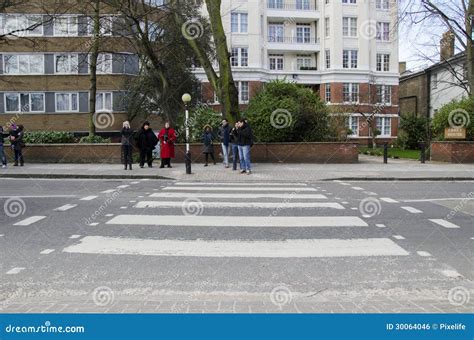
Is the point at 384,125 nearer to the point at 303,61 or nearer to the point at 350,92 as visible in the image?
the point at 350,92

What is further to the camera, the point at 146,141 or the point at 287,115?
the point at 287,115

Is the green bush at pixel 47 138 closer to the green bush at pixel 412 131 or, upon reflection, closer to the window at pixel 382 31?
the green bush at pixel 412 131

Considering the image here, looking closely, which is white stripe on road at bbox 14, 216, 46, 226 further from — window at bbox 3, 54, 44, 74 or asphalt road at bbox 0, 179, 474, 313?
window at bbox 3, 54, 44, 74

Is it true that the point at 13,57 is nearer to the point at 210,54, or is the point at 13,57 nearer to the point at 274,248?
the point at 210,54

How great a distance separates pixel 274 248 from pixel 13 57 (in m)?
41.4

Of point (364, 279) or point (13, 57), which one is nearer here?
point (364, 279)

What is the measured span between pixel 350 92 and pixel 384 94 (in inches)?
177

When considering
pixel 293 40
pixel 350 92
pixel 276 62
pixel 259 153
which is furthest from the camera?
pixel 276 62

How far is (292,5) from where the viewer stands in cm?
5562

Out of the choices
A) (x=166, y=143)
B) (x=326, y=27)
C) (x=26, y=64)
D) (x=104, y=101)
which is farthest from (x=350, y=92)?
(x=166, y=143)

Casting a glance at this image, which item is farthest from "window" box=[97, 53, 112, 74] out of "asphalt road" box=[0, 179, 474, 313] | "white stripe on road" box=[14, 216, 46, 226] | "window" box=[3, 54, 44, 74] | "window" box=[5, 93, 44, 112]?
"white stripe on road" box=[14, 216, 46, 226]

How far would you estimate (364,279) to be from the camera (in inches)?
219

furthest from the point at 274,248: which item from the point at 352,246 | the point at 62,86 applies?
the point at 62,86

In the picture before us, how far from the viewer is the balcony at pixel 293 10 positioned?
5450 centimetres
